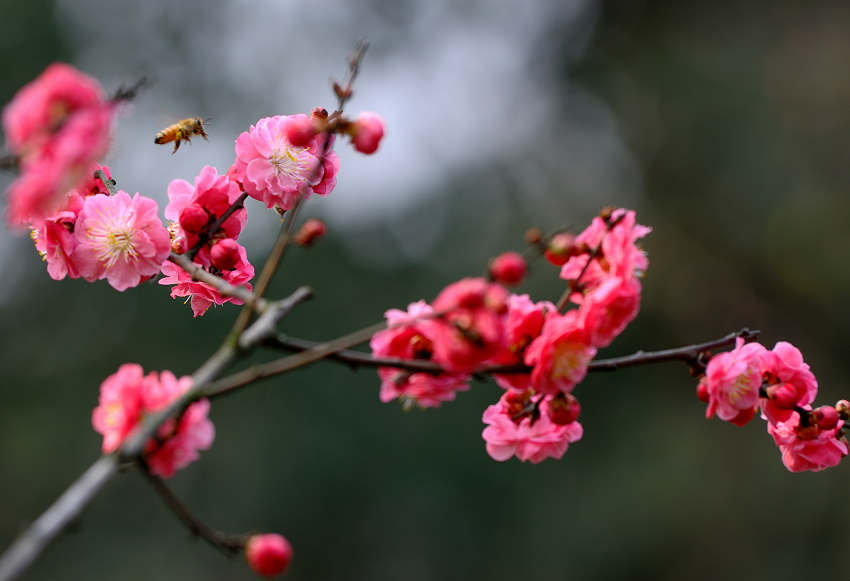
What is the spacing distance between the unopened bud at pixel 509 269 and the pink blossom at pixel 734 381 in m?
0.32

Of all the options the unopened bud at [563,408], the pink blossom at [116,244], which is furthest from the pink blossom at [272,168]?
the unopened bud at [563,408]

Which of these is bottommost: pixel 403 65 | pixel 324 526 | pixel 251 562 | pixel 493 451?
pixel 324 526

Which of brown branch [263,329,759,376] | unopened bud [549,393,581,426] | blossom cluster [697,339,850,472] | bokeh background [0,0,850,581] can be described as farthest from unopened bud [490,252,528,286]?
bokeh background [0,0,850,581]

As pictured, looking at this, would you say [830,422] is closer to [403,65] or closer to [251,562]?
[251,562]

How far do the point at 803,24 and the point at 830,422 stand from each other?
31.1 ft

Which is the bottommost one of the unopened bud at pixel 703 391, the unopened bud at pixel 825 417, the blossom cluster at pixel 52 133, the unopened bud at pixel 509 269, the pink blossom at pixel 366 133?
the unopened bud at pixel 825 417

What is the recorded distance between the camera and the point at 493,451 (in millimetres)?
938

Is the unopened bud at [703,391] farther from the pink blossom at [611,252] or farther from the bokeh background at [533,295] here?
the bokeh background at [533,295]

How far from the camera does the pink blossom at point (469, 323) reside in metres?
0.61

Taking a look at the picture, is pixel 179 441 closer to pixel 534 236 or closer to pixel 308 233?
pixel 308 233

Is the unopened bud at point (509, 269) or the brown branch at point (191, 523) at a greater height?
the unopened bud at point (509, 269)

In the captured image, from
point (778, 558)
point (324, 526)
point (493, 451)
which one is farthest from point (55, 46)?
point (493, 451)

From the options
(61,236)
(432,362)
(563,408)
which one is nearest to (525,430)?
(563,408)

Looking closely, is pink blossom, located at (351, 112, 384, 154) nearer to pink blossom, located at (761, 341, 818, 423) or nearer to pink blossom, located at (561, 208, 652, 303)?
pink blossom, located at (561, 208, 652, 303)
